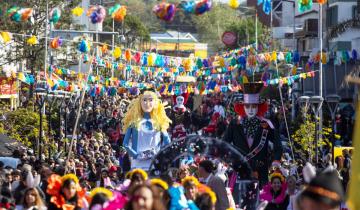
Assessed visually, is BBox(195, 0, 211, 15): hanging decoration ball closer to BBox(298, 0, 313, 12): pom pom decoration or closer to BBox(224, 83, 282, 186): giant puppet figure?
BBox(298, 0, 313, 12): pom pom decoration

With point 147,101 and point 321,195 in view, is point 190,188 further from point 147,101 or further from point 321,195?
point 147,101

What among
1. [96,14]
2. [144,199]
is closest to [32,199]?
[144,199]

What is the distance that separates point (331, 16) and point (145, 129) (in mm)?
41199

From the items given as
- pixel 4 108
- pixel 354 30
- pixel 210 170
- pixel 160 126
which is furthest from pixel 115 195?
pixel 354 30

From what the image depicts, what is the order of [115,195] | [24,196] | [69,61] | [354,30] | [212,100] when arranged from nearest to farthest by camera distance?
1. [115,195]
2. [24,196]
3. [354,30]
4. [69,61]
5. [212,100]

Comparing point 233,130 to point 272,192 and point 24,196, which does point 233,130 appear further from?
point 24,196

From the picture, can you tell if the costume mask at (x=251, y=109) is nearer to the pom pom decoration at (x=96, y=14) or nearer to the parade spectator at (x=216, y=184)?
the pom pom decoration at (x=96, y=14)

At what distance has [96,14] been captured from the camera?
718 inches

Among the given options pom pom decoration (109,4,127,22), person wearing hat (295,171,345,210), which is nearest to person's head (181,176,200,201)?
person wearing hat (295,171,345,210)

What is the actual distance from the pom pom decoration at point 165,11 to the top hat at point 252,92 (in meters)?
3.53

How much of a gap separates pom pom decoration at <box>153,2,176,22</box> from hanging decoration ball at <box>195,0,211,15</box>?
320 millimetres

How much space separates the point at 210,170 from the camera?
15547 millimetres

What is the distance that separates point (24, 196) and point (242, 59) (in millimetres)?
26680

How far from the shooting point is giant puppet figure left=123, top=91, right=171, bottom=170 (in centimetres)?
1839
